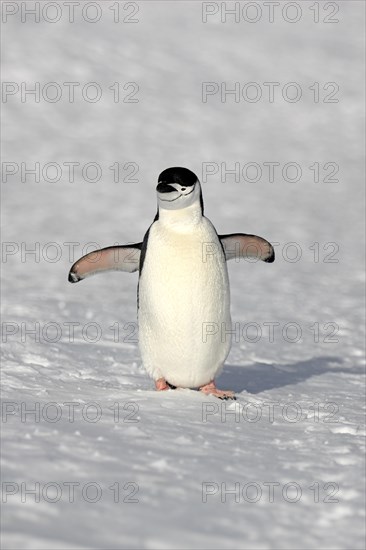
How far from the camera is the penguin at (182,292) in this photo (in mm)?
4836

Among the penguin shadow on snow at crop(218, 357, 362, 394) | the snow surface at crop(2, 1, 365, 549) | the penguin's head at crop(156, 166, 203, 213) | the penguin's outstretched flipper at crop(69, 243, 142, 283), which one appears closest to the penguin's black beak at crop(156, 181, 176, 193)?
the penguin's head at crop(156, 166, 203, 213)

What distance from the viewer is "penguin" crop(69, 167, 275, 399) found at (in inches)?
190

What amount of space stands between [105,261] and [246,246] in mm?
663

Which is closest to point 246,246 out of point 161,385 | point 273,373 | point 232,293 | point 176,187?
point 176,187

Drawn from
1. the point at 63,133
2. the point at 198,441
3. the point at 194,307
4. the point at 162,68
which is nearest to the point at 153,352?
the point at 194,307

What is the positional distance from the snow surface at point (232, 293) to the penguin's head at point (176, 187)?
0.83m

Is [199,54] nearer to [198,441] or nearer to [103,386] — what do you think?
[103,386]

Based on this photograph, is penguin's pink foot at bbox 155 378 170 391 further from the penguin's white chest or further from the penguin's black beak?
the penguin's black beak

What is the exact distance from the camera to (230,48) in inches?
666

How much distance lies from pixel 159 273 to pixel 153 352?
0.39 m

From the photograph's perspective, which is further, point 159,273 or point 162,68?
point 162,68

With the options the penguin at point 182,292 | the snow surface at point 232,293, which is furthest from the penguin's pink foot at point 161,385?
the snow surface at point 232,293

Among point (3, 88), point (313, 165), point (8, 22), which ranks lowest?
point (313, 165)

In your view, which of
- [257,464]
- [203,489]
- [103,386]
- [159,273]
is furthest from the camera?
[103,386]
